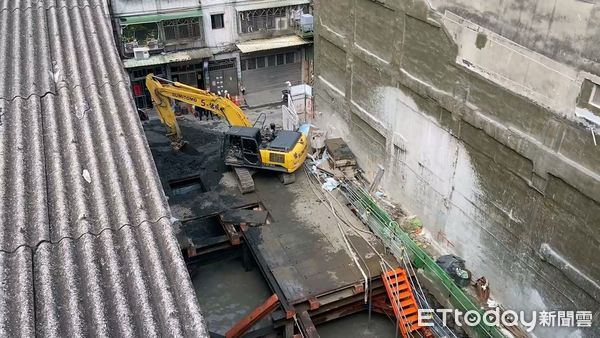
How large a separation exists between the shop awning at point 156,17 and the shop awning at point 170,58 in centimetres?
220

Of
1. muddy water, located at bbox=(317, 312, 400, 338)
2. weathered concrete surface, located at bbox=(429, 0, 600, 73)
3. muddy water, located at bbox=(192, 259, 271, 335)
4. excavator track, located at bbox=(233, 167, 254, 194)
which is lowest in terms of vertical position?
muddy water, located at bbox=(317, 312, 400, 338)

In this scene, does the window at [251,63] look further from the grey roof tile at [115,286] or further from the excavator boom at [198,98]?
the grey roof tile at [115,286]

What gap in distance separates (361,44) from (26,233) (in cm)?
1751

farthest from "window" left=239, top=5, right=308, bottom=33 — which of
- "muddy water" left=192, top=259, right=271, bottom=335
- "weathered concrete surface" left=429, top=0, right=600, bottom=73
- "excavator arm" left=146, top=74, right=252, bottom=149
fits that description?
"weathered concrete surface" left=429, top=0, right=600, bottom=73

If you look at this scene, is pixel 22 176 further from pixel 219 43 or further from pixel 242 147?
pixel 219 43

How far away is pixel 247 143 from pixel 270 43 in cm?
1377

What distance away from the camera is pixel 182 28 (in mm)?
33312

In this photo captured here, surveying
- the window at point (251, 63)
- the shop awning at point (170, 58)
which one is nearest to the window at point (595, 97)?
the shop awning at point (170, 58)

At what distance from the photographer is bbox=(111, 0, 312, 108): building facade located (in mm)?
32344

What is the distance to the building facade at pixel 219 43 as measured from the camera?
3234cm

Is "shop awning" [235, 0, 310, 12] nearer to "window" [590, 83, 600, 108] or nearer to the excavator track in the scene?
the excavator track

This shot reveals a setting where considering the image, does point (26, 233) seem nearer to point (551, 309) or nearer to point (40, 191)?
point (40, 191)

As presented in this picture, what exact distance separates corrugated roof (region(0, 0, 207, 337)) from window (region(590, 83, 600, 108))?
10142 millimetres

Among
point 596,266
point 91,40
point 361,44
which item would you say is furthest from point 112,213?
point 361,44
